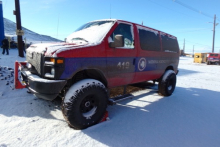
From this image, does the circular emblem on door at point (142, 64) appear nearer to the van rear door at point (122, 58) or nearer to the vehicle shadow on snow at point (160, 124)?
the van rear door at point (122, 58)

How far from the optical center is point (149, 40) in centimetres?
437

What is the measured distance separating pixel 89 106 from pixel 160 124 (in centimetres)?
154

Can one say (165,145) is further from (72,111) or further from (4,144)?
(4,144)

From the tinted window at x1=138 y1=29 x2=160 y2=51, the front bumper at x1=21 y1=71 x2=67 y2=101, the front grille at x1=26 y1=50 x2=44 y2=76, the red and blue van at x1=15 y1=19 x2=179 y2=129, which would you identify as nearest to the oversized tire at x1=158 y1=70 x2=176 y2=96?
the red and blue van at x1=15 y1=19 x2=179 y2=129

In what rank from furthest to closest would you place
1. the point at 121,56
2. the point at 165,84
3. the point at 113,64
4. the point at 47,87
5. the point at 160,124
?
the point at 165,84
the point at 121,56
the point at 113,64
the point at 160,124
the point at 47,87

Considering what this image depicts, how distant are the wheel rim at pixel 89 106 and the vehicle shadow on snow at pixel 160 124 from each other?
0.27 metres

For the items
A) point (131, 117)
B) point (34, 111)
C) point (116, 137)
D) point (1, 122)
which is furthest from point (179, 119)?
point (1, 122)

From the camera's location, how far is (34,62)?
3.04 m

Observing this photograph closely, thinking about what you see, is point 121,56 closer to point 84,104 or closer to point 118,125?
point 84,104

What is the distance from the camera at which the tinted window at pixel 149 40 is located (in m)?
4.08

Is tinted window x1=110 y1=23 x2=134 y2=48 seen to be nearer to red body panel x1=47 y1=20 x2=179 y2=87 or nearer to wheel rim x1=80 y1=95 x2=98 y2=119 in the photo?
red body panel x1=47 y1=20 x2=179 y2=87

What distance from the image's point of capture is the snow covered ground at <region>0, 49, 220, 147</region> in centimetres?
254

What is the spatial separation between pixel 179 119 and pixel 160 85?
1771mm

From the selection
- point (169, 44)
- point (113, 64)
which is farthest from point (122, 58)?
point (169, 44)
